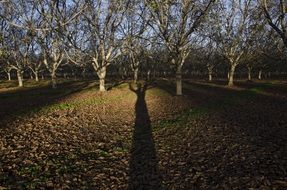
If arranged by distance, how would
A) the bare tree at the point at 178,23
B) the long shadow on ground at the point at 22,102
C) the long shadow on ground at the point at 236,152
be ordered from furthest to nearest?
1. the bare tree at the point at 178,23
2. the long shadow on ground at the point at 22,102
3. the long shadow on ground at the point at 236,152

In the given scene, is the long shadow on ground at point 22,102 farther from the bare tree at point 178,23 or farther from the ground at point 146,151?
the bare tree at point 178,23

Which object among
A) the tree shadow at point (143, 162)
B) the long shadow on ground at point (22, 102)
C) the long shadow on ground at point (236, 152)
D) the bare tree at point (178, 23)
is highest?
the bare tree at point (178, 23)

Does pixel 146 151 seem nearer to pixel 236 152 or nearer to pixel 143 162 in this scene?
pixel 143 162

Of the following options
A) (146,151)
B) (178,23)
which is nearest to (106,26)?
(178,23)

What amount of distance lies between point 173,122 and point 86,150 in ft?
19.2

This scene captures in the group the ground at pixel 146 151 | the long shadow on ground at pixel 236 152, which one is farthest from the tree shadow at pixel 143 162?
the long shadow on ground at pixel 236 152

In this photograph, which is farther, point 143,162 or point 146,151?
point 146,151

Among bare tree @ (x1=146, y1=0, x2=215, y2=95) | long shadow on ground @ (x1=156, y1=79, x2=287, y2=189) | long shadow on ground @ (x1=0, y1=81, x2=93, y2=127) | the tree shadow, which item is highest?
bare tree @ (x1=146, y1=0, x2=215, y2=95)

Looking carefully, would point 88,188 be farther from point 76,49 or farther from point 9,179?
point 76,49

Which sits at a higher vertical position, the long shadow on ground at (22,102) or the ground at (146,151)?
the long shadow on ground at (22,102)

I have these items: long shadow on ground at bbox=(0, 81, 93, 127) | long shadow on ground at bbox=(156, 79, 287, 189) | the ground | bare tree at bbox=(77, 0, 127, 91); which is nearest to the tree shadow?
the ground

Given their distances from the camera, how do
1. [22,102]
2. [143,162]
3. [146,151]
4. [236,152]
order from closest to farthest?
[143,162] → [236,152] → [146,151] → [22,102]

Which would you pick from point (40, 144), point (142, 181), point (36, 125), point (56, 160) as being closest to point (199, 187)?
point (142, 181)

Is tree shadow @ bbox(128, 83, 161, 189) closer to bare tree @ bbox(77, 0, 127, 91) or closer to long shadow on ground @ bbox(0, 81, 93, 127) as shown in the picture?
long shadow on ground @ bbox(0, 81, 93, 127)
